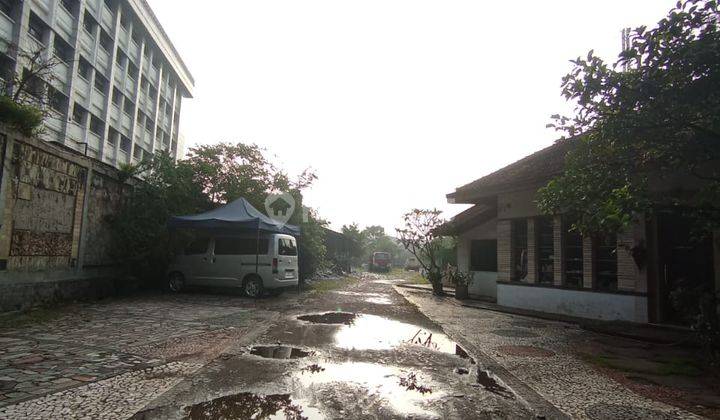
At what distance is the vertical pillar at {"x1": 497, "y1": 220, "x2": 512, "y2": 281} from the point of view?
12.7m

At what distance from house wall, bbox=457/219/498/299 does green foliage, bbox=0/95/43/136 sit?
13.0 m

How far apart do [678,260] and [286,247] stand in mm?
9656

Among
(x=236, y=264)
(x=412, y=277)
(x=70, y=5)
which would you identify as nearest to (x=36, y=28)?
(x=70, y=5)

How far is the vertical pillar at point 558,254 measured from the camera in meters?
11.2

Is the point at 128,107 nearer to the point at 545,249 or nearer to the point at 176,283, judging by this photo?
the point at 176,283

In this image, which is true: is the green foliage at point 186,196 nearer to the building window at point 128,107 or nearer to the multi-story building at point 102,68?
the multi-story building at point 102,68

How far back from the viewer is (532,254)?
12.0 m

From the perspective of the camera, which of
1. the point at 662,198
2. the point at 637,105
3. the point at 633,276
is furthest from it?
the point at 633,276

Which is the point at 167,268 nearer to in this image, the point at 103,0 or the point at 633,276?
the point at 633,276

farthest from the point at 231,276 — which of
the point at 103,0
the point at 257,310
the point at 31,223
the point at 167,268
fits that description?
the point at 103,0

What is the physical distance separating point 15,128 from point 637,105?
32.4 feet

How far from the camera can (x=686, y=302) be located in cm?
607

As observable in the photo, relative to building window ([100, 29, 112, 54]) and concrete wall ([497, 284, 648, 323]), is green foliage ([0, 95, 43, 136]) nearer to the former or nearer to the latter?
concrete wall ([497, 284, 648, 323])

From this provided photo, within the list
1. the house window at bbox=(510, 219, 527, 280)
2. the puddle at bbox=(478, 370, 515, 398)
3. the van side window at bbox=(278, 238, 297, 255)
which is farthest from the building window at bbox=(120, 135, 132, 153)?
the puddle at bbox=(478, 370, 515, 398)
